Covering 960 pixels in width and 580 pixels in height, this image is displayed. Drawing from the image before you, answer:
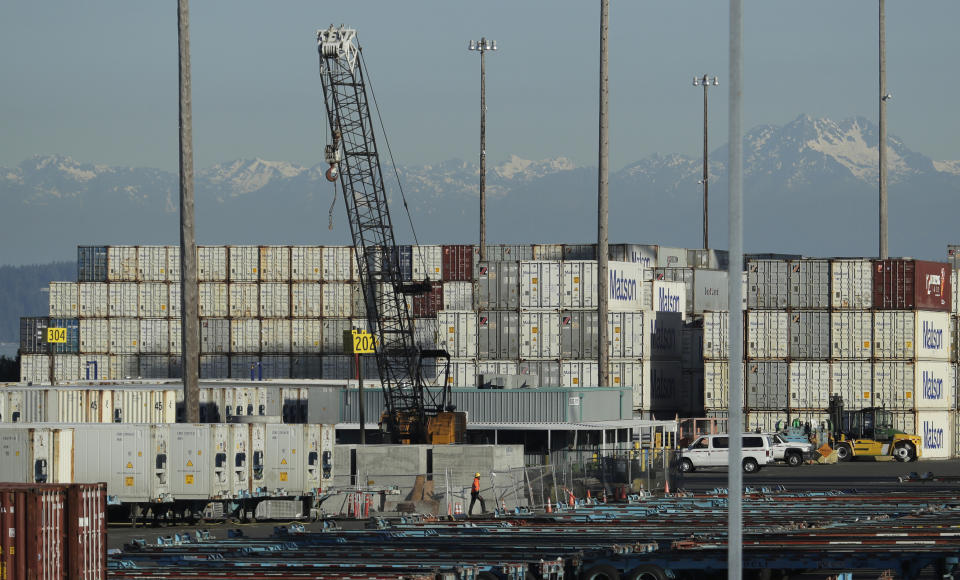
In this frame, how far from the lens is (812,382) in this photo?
81438 mm

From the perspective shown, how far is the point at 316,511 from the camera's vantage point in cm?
4488

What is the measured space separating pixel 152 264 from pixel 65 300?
701 centimetres

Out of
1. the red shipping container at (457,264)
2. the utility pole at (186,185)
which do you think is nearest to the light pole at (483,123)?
the red shipping container at (457,264)

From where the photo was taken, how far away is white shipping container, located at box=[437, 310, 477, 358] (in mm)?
83938

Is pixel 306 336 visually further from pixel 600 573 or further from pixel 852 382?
pixel 600 573

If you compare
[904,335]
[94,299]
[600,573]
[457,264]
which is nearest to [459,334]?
[457,264]

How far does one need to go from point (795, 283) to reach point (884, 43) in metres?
13.7

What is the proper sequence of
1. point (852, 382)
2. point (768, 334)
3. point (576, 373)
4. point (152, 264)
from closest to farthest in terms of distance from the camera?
point (852, 382) < point (576, 373) < point (768, 334) < point (152, 264)

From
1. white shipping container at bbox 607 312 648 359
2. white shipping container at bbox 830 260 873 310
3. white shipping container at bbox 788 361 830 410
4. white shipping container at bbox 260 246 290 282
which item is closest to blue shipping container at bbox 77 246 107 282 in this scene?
white shipping container at bbox 260 246 290 282

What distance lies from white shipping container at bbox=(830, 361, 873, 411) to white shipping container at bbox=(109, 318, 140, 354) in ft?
150

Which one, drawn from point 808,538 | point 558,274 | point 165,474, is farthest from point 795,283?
point 808,538

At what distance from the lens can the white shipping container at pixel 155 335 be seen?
10069cm

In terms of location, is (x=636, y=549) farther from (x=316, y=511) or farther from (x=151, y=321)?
(x=151, y=321)

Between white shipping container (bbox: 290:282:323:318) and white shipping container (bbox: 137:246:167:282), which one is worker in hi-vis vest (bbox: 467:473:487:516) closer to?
white shipping container (bbox: 290:282:323:318)
